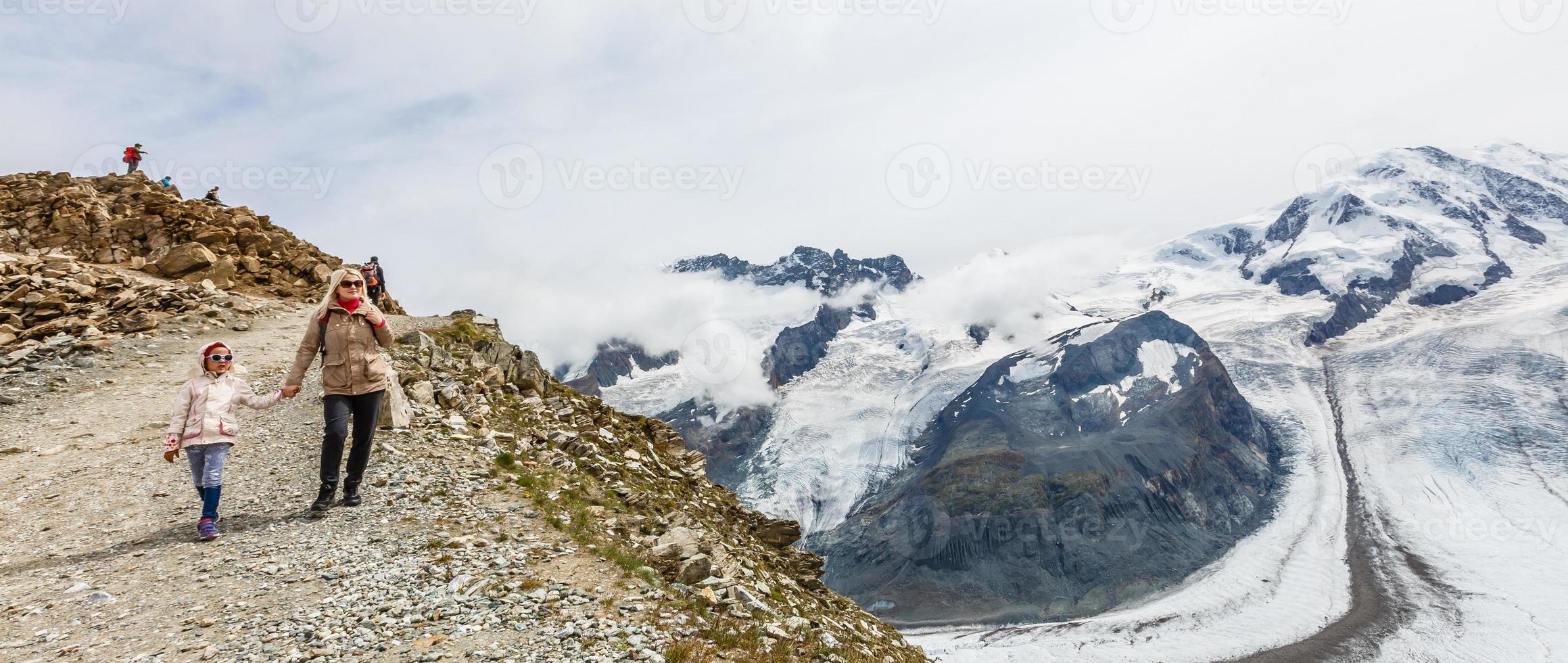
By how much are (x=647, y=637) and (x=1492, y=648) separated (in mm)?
174724

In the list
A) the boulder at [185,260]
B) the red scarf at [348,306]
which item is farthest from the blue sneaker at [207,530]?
the boulder at [185,260]

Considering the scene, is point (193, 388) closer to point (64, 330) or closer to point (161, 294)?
point (64, 330)

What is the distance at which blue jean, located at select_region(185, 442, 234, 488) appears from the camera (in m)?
10.5

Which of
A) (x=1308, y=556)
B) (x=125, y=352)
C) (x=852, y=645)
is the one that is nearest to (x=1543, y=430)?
(x=1308, y=556)

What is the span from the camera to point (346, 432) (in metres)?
11.2

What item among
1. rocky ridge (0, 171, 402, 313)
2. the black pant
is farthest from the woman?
rocky ridge (0, 171, 402, 313)

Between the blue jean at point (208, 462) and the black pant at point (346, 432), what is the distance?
131 cm

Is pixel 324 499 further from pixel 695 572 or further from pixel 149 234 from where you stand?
pixel 149 234

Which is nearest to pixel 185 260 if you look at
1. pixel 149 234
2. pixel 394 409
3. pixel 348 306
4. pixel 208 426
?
pixel 149 234

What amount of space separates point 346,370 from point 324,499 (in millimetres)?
2209

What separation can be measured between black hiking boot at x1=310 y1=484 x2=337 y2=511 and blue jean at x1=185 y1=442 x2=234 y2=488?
1.32 m

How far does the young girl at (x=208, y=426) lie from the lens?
34.5 feet

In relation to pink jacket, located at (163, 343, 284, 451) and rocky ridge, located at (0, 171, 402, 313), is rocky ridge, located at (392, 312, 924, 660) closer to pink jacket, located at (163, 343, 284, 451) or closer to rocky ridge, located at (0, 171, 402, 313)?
pink jacket, located at (163, 343, 284, 451)

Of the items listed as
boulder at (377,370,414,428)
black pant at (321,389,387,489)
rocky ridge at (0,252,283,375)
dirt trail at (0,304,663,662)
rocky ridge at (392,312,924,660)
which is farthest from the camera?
rocky ridge at (0,252,283,375)
